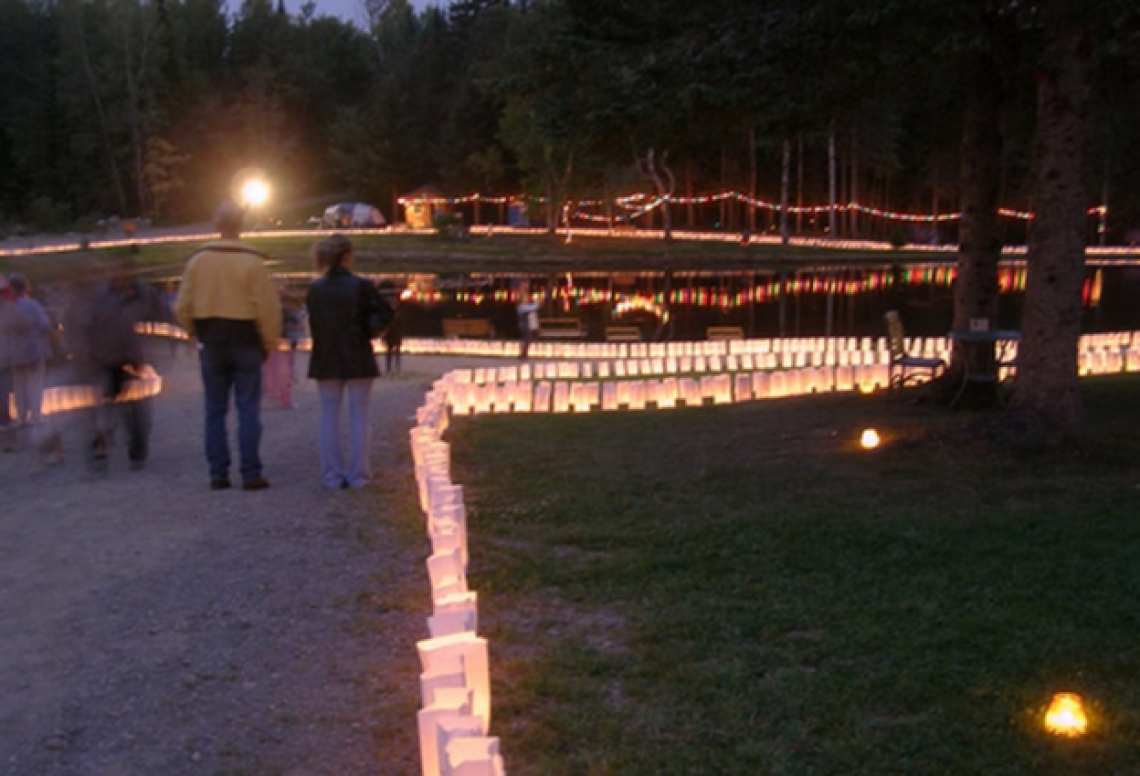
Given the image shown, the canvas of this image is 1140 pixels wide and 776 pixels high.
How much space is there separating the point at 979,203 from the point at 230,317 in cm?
779

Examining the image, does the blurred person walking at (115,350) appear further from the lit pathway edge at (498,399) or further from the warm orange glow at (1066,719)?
the warm orange glow at (1066,719)

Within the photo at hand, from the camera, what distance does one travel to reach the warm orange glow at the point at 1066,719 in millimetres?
4230

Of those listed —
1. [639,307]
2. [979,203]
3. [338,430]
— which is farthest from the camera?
[639,307]

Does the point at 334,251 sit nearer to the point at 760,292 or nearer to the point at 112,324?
the point at 112,324

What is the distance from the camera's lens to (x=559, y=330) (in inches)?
1135

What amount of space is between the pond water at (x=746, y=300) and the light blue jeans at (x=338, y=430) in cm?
2194

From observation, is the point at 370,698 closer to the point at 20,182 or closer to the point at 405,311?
the point at 405,311

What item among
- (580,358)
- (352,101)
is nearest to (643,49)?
(580,358)

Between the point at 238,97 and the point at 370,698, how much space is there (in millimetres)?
81205

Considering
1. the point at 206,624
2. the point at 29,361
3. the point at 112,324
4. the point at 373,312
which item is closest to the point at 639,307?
the point at 29,361

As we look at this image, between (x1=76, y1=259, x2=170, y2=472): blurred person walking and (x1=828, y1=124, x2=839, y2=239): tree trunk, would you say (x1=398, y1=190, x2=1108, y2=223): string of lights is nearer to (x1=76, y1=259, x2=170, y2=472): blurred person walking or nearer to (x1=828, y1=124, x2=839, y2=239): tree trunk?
(x1=828, y1=124, x2=839, y2=239): tree trunk

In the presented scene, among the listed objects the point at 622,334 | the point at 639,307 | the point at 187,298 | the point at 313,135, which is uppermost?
the point at 313,135

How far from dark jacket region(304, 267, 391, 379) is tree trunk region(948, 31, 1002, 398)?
265 inches

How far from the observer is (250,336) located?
823 cm
